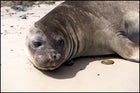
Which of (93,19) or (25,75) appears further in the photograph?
(93,19)

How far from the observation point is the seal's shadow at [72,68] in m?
4.37

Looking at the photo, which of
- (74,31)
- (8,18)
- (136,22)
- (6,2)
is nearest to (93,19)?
(74,31)

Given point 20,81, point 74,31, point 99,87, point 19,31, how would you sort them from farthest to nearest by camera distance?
point 19,31 < point 74,31 < point 20,81 < point 99,87

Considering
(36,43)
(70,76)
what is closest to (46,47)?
(36,43)

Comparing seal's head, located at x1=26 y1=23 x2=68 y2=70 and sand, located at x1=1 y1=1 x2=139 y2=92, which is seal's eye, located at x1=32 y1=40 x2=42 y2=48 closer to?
seal's head, located at x1=26 y1=23 x2=68 y2=70

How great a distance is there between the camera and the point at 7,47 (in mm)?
5434

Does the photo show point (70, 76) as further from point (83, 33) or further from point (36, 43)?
point (83, 33)

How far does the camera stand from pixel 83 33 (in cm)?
504

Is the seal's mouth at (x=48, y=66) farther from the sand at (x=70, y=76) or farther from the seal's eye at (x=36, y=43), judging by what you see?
the seal's eye at (x=36, y=43)

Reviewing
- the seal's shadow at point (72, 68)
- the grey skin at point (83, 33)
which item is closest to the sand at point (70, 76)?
the seal's shadow at point (72, 68)

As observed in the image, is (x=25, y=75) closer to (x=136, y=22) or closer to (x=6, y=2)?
(x=136, y=22)

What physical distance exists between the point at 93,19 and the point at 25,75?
4.70ft

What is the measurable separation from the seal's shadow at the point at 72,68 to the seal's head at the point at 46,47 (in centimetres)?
11

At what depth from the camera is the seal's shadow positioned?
4366 millimetres
